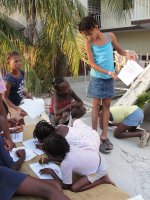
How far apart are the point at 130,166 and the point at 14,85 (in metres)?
1.78

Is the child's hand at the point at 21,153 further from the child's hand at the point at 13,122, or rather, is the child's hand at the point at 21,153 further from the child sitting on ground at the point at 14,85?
the child's hand at the point at 13,122

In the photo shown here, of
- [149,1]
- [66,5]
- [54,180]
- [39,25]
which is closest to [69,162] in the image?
[54,180]

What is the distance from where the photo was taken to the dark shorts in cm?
235

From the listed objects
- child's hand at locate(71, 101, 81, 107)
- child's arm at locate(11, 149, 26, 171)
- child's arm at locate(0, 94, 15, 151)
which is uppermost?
child's arm at locate(0, 94, 15, 151)

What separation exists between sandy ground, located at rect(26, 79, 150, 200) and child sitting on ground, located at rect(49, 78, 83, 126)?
Answer: 802 mm

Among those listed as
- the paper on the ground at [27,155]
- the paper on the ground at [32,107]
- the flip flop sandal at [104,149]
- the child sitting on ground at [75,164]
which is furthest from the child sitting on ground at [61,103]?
the child sitting on ground at [75,164]

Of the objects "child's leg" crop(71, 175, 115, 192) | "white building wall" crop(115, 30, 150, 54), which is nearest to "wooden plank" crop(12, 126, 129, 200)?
"child's leg" crop(71, 175, 115, 192)

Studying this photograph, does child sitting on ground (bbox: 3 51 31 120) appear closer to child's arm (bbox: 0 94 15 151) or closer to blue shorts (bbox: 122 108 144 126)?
child's arm (bbox: 0 94 15 151)

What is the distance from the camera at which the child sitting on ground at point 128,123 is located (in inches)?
179

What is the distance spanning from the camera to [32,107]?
167 inches

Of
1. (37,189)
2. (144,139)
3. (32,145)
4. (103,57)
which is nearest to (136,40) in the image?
(144,139)

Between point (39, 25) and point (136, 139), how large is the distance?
226 inches

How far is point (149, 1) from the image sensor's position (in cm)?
1263

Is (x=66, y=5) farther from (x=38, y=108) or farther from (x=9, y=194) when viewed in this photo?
(x=9, y=194)
